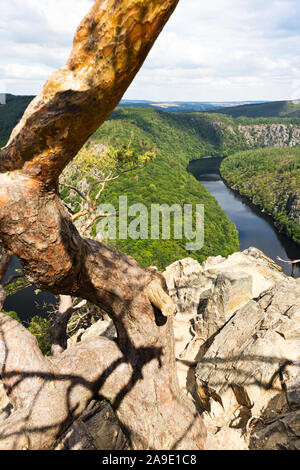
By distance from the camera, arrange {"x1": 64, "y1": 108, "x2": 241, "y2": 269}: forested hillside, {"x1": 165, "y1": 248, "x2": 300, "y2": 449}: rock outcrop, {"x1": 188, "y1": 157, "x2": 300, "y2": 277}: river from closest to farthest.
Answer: {"x1": 165, "y1": 248, "x2": 300, "y2": 449}: rock outcrop → {"x1": 64, "y1": 108, "x2": 241, "y2": 269}: forested hillside → {"x1": 188, "y1": 157, "x2": 300, "y2": 277}: river

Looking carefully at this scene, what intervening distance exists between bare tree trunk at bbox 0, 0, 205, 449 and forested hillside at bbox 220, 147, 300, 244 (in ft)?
214

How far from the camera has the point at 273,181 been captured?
9588 centimetres

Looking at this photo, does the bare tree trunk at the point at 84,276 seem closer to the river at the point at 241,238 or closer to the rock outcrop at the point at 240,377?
the rock outcrop at the point at 240,377

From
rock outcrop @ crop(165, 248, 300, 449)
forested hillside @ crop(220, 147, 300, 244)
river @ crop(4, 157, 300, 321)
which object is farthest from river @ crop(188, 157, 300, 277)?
rock outcrop @ crop(165, 248, 300, 449)

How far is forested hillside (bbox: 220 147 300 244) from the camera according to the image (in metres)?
71.9

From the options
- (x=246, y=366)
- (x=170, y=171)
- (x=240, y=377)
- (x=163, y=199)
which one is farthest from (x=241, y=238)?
(x=240, y=377)

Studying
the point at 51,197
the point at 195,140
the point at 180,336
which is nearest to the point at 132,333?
the point at 51,197

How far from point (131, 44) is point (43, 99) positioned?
76cm

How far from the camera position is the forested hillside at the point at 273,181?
236 ft

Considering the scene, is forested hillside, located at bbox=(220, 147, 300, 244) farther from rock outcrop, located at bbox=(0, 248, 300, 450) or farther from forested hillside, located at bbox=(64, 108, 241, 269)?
rock outcrop, located at bbox=(0, 248, 300, 450)

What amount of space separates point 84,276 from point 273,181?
104856mm

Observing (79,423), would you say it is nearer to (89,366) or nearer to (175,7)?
(89,366)

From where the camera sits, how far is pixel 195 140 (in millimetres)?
166750

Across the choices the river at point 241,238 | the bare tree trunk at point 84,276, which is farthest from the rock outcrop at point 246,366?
the river at point 241,238
